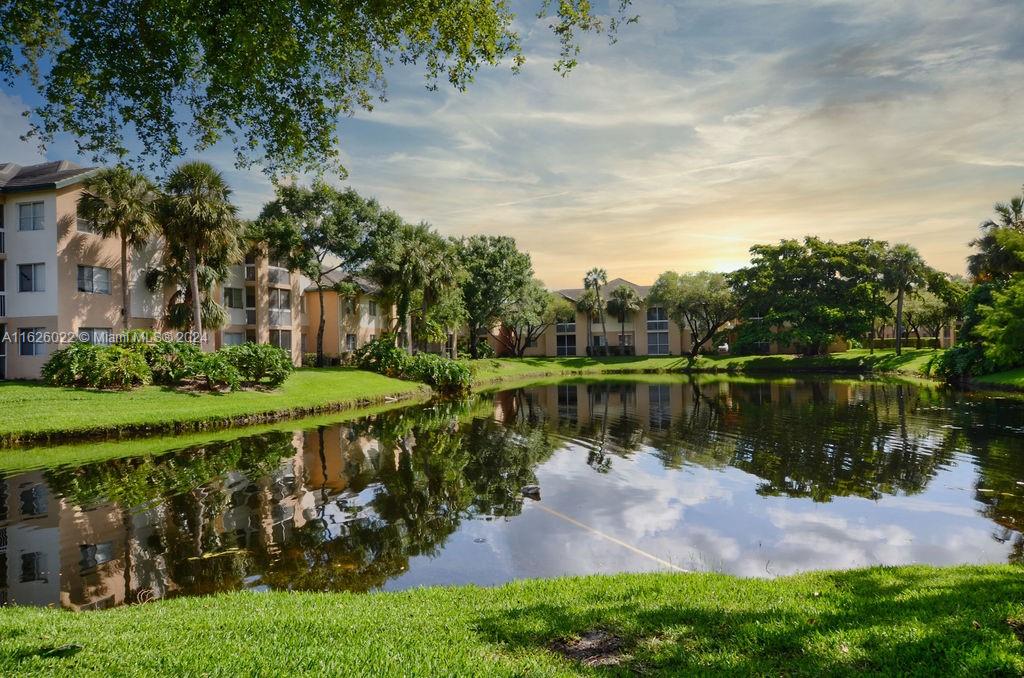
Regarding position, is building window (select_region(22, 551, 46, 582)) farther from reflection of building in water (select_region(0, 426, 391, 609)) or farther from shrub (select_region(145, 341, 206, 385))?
shrub (select_region(145, 341, 206, 385))

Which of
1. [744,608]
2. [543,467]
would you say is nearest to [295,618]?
[744,608]

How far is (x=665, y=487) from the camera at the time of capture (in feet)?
50.0

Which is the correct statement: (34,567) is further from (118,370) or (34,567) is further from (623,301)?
(623,301)

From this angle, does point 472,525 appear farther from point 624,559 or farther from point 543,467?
point 543,467

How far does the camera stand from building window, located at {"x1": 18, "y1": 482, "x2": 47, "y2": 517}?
42.5 feet

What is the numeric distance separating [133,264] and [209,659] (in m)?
36.9

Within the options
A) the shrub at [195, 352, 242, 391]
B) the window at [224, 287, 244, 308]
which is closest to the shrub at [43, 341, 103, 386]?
the shrub at [195, 352, 242, 391]

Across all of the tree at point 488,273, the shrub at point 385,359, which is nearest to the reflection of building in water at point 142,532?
the shrub at point 385,359

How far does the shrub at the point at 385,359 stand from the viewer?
4194 cm

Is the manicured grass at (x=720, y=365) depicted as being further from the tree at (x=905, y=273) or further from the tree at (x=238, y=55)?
the tree at (x=238, y=55)

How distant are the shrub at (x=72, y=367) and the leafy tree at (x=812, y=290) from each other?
5644cm

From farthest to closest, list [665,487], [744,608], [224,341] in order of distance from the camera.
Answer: [224,341]
[665,487]
[744,608]

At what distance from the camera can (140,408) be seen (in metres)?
24.1

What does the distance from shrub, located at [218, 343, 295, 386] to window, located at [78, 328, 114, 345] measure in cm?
839
